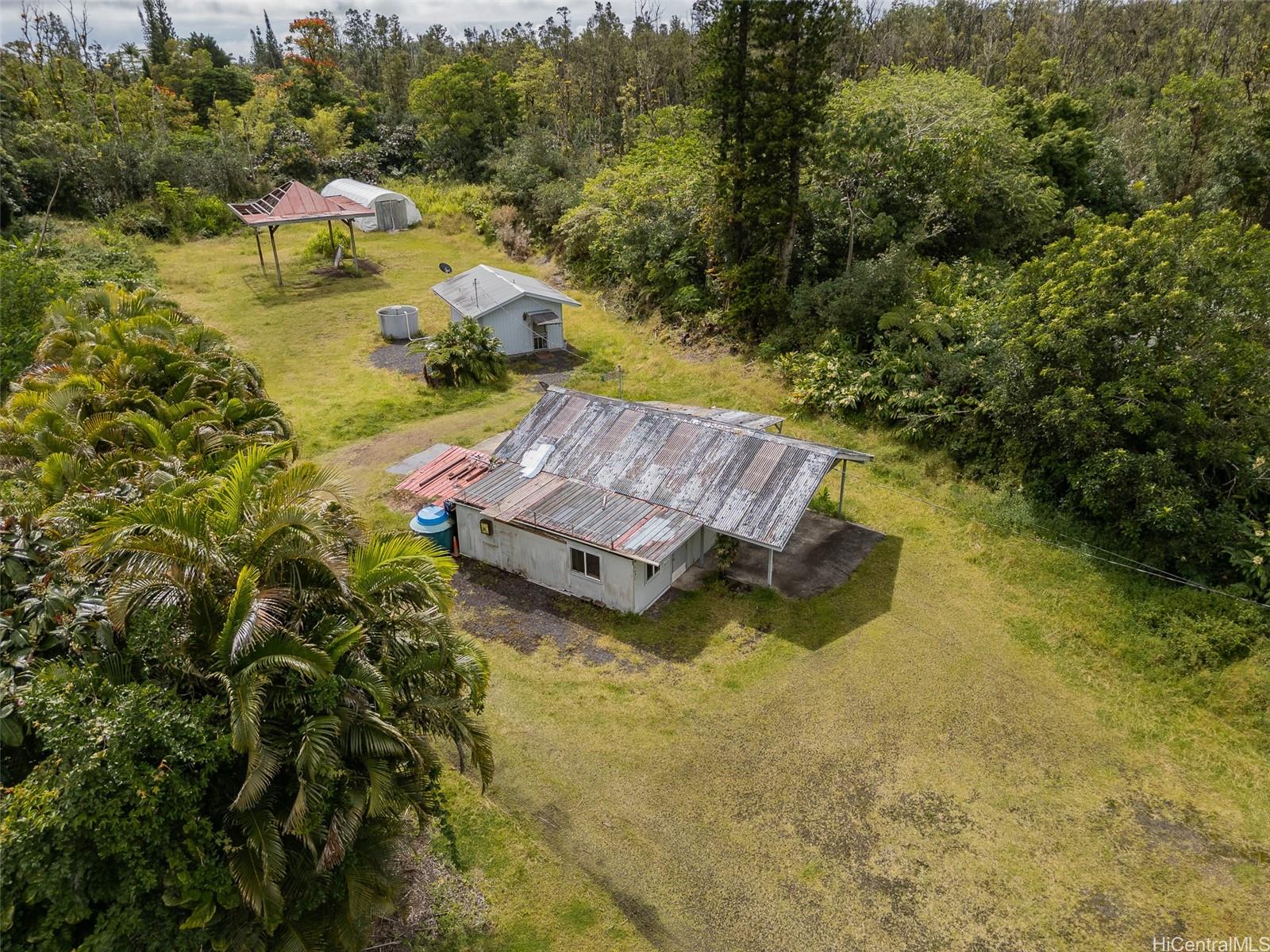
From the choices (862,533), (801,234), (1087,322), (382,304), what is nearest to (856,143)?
(801,234)

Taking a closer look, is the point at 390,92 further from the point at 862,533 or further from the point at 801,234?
the point at 862,533

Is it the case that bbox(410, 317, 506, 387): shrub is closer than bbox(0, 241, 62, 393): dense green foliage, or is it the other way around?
bbox(0, 241, 62, 393): dense green foliage

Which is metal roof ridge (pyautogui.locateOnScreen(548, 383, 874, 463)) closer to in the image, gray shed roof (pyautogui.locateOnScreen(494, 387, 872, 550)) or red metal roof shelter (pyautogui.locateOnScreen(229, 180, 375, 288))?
gray shed roof (pyautogui.locateOnScreen(494, 387, 872, 550))

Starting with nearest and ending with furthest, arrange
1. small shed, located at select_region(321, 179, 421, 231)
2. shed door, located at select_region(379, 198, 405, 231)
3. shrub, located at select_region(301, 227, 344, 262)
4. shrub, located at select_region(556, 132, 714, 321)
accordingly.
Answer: shrub, located at select_region(556, 132, 714, 321)
shrub, located at select_region(301, 227, 344, 262)
small shed, located at select_region(321, 179, 421, 231)
shed door, located at select_region(379, 198, 405, 231)

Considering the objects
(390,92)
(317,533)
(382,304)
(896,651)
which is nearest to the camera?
(317,533)

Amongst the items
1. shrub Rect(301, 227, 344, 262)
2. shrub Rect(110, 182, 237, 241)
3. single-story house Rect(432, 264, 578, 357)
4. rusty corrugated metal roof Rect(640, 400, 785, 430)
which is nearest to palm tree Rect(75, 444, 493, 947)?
rusty corrugated metal roof Rect(640, 400, 785, 430)

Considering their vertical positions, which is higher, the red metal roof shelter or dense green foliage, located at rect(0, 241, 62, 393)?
the red metal roof shelter

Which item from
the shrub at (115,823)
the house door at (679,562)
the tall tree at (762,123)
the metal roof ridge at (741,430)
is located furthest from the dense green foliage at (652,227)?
the shrub at (115,823)

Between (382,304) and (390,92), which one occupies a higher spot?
(390,92)
